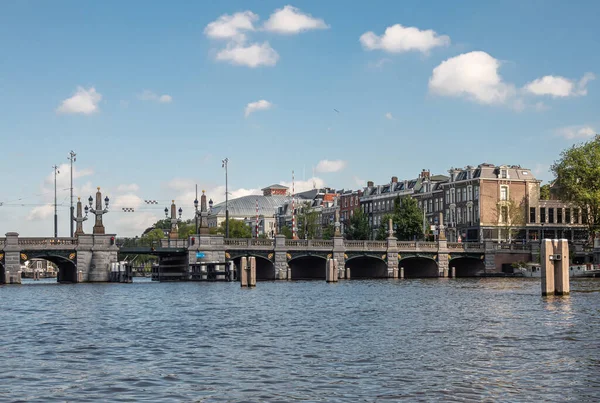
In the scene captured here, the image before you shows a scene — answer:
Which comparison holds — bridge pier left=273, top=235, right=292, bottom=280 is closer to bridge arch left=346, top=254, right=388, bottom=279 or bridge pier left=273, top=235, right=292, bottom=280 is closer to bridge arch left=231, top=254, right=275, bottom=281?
bridge arch left=231, top=254, right=275, bottom=281

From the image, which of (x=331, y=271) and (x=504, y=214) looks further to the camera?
(x=504, y=214)

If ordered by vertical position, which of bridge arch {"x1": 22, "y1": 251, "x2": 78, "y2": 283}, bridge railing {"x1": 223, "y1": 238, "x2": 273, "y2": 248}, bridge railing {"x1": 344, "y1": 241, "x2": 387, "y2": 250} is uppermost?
bridge railing {"x1": 223, "y1": 238, "x2": 273, "y2": 248}

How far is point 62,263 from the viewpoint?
11850cm

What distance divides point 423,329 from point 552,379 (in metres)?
14.8

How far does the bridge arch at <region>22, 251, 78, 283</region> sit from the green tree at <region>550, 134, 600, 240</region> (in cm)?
6863

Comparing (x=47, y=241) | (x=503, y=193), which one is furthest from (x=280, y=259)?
(x=503, y=193)

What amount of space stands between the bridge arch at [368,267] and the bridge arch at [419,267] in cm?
434

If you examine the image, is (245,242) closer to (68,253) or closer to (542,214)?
(68,253)

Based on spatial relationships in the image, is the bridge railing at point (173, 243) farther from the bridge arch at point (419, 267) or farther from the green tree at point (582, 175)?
the green tree at point (582, 175)

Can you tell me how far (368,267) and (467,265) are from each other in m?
15.7

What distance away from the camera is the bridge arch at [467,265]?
13362 centimetres

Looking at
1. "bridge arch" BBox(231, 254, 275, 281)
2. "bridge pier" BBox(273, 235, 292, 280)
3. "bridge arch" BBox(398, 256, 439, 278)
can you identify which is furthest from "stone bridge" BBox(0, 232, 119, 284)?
"bridge arch" BBox(398, 256, 439, 278)

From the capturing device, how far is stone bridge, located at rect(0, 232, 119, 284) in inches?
3937

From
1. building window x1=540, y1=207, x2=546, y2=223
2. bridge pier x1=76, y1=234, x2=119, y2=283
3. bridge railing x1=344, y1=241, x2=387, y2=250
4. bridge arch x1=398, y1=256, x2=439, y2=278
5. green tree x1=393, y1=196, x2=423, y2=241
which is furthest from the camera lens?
green tree x1=393, y1=196, x2=423, y2=241
